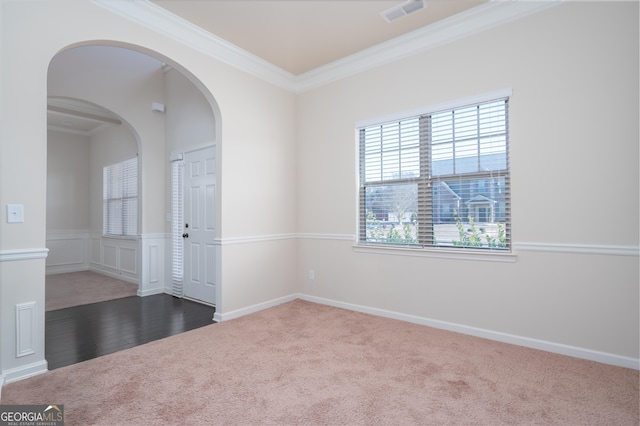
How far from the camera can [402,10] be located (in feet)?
10.3

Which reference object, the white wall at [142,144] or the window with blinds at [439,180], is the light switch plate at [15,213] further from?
the window with blinds at [439,180]

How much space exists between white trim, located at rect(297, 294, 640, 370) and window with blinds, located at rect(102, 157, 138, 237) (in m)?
4.60

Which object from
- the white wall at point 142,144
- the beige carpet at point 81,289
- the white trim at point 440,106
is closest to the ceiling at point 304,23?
the white wall at point 142,144

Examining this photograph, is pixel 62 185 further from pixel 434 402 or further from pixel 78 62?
pixel 434 402

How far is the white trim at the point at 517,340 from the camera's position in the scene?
2.57 metres

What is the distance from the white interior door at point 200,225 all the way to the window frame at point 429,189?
77.3 inches

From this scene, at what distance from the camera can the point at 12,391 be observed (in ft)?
7.26

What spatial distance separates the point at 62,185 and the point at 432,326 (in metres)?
7.95

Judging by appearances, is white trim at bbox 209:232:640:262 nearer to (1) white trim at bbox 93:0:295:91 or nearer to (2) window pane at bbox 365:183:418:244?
(2) window pane at bbox 365:183:418:244

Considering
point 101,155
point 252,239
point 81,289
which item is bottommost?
point 81,289

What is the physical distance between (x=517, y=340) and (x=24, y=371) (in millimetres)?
3921

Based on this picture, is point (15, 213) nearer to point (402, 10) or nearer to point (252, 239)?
point (252, 239)

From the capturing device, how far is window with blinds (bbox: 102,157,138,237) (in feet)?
20.4

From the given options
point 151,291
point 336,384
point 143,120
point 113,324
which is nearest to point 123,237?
point 151,291
